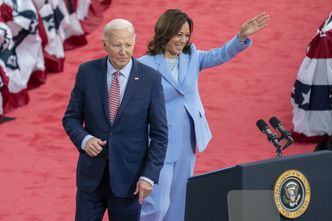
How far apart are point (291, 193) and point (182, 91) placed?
1.51 m

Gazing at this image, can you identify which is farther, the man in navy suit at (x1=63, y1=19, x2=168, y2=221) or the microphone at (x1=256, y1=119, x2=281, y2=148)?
the man in navy suit at (x1=63, y1=19, x2=168, y2=221)

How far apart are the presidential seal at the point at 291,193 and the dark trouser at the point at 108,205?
1.03 metres

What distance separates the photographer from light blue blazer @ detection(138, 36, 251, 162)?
4738 mm

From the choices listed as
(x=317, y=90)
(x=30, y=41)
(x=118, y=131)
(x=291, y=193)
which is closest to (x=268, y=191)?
(x=291, y=193)

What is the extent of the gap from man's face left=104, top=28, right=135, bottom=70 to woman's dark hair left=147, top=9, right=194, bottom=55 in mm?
636

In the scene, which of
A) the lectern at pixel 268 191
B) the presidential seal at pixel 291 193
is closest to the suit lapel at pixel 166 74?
the lectern at pixel 268 191

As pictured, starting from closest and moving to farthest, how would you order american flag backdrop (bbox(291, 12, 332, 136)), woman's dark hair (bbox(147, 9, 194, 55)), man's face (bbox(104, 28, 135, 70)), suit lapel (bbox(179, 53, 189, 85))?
man's face (bbox(104, 28, 135, 70)) < woman's dark hair (bbox(147, 9, 194, 55)) < suit lapel (bbox(179, 53, 189, 85)) < american flag backdrop (bbox(291, 12, 332, 136))

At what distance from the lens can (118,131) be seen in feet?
13.6

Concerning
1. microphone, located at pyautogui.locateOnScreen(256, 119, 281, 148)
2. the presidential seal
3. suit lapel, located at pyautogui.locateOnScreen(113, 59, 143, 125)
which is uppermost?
suit lapel, located at pyautogui.locateOnScreen(113, 59, 143, 125)

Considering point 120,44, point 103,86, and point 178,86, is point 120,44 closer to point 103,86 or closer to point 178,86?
point 103,86

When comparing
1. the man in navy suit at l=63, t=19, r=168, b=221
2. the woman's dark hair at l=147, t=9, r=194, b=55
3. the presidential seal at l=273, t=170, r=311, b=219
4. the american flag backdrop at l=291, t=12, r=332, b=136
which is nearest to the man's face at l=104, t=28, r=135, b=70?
the man in navy suit at l=63, t=19, r=168, b=221

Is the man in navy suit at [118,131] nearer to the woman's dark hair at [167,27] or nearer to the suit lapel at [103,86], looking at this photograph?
the suit lapel at [103,86]

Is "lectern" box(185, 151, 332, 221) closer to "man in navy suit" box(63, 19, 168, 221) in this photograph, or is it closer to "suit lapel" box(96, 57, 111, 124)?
"man in navy suit" box(63, 19, 168, 221)

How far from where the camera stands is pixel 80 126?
4.15 m
